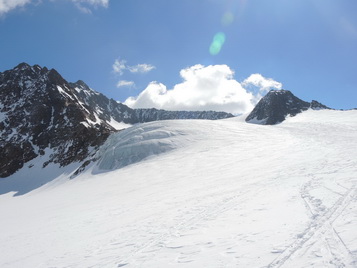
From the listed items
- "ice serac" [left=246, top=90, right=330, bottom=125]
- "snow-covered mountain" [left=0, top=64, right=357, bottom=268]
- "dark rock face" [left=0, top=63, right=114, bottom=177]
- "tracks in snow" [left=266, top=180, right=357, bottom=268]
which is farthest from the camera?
"ice serac" [left=246, top=90, right=330, bottom=125]

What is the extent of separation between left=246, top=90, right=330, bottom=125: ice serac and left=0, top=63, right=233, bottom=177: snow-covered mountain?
255 ft

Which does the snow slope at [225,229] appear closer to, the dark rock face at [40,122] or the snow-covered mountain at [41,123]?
the snow-covered mountain at [41,123]

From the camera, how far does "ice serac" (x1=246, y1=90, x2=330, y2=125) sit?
116 m

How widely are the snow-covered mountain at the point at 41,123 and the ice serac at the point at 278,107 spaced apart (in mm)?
77693

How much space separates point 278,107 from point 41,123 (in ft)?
329

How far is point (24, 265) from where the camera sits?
926cm

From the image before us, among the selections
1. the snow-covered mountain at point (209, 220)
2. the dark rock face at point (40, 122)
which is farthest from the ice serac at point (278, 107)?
the snow-covered mountain at point (209, 220)

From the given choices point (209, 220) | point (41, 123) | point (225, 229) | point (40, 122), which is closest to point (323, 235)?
point (225, 229)

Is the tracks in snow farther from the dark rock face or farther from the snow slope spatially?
the dark rock face

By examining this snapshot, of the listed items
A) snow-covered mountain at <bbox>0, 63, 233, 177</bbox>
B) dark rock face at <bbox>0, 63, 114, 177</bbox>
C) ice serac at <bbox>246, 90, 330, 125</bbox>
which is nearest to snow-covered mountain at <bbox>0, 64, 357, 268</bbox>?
snow-covered mountain at <bbox>0, 63, 233, 177</bbox>

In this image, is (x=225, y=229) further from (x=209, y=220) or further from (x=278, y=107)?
(x=278, y=107)

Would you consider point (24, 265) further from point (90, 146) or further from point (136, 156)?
point (90, 146)

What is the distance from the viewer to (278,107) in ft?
399

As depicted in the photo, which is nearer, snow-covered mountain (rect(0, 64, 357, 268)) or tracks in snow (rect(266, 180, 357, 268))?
tracks in snow (rect(266, 180, 357, 268))
